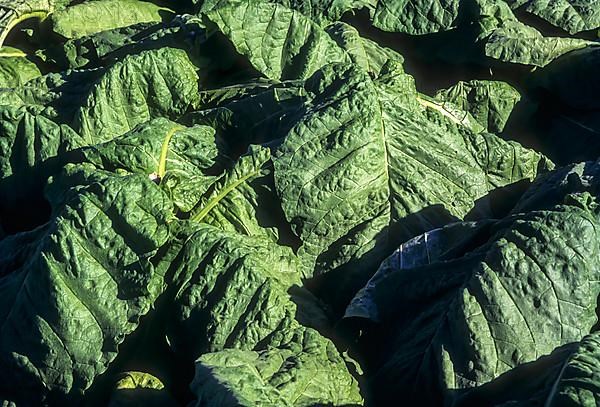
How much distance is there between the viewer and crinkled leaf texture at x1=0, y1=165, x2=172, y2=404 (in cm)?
452

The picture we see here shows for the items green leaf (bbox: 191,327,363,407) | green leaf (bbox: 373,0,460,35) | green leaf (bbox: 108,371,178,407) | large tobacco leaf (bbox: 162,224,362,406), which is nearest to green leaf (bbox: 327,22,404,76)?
green leaf (bbox: 373,0,460,35)

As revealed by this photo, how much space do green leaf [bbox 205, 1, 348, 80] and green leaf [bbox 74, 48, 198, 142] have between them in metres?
0.32

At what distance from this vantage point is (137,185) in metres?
4.64

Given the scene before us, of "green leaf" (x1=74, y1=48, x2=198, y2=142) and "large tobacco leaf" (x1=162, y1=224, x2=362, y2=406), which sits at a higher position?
"green leaf" (x1=74, y1=48, x2=198, y2=142)

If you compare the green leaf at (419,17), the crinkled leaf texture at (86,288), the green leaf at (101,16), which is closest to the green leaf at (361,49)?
the green leaf at (419,17)

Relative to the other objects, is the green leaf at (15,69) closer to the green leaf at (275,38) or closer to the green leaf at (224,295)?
the green leaf at (275,38)

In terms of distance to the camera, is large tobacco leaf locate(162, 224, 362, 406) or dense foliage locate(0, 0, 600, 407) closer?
large tobacco leaf locate(162, 224, 362, 406)

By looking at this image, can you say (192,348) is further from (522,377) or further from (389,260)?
(522,377)

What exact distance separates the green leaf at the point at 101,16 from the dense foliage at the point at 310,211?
353 millimetres

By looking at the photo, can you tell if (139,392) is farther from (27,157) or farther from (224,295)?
(27,157)

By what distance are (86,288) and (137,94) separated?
159 centimetres

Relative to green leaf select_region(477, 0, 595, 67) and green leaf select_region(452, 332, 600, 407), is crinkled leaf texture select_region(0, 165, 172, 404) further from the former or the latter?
green leaf select_region(477, 0, 595, 67)


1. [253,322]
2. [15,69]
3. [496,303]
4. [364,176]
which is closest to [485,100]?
[364,176]

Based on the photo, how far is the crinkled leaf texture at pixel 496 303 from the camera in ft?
13.4
